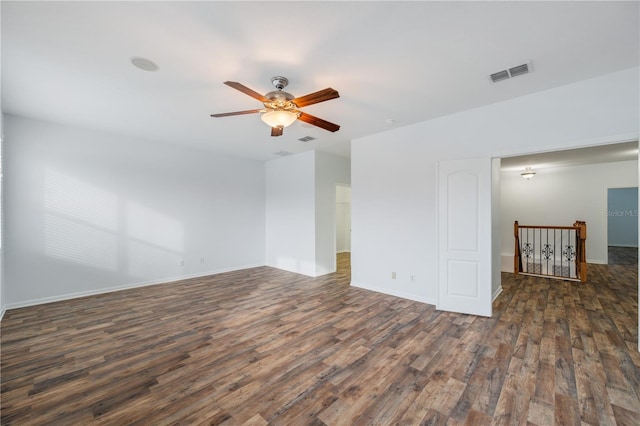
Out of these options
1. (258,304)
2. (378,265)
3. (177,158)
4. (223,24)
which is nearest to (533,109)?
(378,265)

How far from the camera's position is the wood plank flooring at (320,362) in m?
1.89

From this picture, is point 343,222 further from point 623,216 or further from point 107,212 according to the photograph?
point 623,216

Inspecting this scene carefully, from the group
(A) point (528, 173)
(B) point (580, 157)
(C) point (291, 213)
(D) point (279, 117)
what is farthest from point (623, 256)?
(D) point (279, 117)

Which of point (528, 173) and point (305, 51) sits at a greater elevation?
point (305, 51)

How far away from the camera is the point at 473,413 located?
1871 mm

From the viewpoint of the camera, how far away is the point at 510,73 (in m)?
2.78

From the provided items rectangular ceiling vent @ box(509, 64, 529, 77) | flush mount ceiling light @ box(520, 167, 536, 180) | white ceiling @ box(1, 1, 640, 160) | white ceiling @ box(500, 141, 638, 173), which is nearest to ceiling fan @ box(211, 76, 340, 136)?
white ceiling @ box(1, 1, 640, 160)

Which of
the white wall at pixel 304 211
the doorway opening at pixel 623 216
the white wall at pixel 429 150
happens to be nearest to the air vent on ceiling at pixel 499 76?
the white wall at pixel 429 150

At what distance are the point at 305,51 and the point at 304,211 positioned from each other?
4231mm

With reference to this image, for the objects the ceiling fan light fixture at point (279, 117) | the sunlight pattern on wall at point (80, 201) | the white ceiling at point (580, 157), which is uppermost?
the white ceiling at point (580, 157)

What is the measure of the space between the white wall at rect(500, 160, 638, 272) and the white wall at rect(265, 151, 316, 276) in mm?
5128

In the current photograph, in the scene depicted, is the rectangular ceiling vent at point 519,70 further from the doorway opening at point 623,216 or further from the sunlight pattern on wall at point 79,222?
the doorway opening at point 623,216

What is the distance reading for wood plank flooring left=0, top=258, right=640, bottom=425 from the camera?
6.22 feet

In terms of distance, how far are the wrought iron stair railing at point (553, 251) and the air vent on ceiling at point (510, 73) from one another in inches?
183
